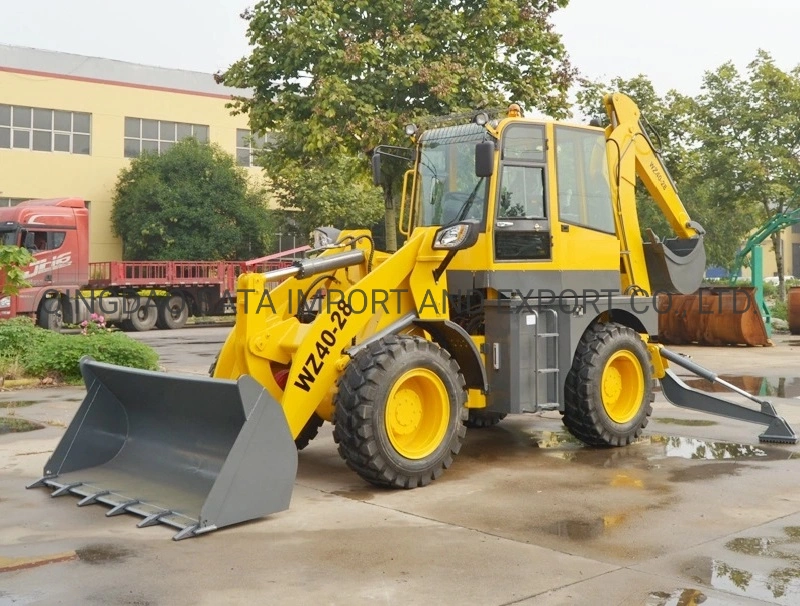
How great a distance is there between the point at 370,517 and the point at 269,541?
857 mm

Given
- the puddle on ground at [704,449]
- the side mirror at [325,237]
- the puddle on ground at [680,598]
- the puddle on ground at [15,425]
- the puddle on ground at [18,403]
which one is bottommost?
the puddle on ground at [680,598]

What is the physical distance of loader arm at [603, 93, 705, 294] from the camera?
9711mm

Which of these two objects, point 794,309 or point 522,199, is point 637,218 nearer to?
point 522,199

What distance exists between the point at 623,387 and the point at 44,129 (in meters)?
33.1

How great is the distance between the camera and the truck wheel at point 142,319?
92.9 feet

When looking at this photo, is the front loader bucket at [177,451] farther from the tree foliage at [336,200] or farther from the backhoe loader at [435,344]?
the tree foliage at [336,200]

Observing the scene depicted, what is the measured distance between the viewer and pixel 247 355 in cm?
764

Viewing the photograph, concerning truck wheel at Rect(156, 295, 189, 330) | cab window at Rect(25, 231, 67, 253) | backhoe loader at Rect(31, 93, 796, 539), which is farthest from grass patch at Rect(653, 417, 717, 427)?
truck wheel at Rect(156, 295, 189, 330)

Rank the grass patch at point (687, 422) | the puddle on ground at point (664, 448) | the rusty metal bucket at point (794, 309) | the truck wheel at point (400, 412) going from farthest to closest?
the rusty metal bucket at point (794, 309) < the grass patch at point (687, 422) < the puddle on ground at point (664, 448) < the truck wheel at point (400, 412)

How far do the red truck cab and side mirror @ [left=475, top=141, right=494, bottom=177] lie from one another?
19.5m

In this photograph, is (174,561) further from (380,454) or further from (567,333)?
(567,333)

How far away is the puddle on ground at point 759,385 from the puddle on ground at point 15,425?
8.44 metres

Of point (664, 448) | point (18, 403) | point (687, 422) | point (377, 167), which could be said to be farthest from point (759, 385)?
point (18, 403)

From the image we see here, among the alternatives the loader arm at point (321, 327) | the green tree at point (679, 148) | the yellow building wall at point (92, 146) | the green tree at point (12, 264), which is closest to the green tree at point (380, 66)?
the green tree at point (679, 148)
